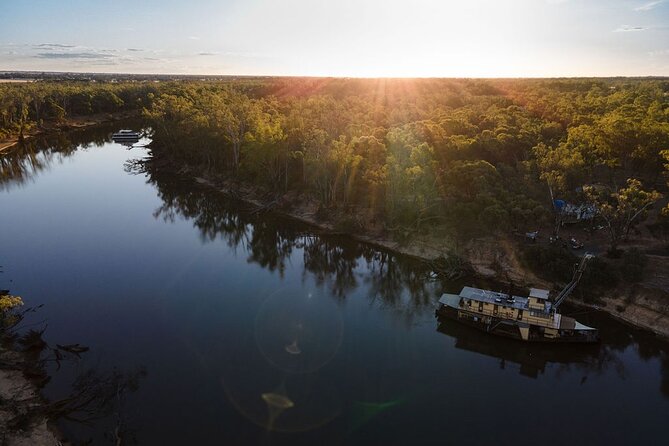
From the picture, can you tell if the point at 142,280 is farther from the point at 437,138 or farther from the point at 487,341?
the point at 437,138

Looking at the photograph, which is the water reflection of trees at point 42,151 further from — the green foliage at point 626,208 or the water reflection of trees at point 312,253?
the green foliage at point 626,208

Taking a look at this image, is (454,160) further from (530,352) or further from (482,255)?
(530,352)

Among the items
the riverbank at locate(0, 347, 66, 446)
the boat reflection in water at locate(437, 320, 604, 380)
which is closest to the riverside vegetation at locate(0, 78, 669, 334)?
the boat reflection in water at locate(437, 320, 604, 380)

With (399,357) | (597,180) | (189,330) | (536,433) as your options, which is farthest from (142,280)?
(597,180)

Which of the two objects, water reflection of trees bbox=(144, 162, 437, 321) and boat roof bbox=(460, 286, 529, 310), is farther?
water reflection of trees bbox=(144, 162, 437, 321)

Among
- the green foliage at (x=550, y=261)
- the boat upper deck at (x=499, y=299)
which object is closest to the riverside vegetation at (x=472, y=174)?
the green foliage at (x=550, y=261)

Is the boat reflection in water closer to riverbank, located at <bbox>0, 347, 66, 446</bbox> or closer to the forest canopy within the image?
the forest canopy

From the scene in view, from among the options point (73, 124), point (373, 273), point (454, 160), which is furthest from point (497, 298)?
point (73, 124)

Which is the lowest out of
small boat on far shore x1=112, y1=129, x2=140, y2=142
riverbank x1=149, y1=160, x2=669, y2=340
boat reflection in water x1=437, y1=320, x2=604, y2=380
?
boat reflection in water x1=437, y1=320, x2=604, y2=380
